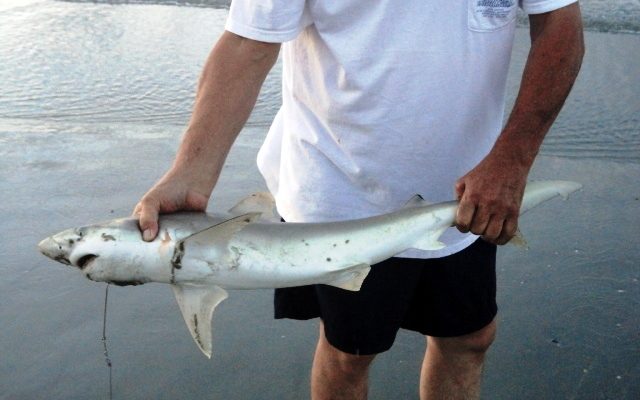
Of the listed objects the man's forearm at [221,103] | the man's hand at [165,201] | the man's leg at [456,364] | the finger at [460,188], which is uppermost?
the man's forearm at [221,103]

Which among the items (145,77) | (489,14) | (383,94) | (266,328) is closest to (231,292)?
(266,328)

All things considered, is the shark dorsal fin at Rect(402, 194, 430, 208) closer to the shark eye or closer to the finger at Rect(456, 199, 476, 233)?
the finger at Rect(456, 199, 476, 233)

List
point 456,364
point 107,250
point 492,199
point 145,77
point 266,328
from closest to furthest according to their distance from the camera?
point 107,250
point 492,199
point 456,364
point 266,328
point 145,77

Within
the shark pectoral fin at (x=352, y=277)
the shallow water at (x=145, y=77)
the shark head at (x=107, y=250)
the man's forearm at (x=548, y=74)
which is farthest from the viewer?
the shallow water at (x=145, y=77)

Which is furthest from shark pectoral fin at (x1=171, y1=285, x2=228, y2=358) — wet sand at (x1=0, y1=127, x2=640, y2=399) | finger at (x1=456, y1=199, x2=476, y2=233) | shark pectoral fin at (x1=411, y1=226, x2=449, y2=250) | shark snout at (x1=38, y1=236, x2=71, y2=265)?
wet sand at (x1=0, y1=127, x2=640, y2=399)

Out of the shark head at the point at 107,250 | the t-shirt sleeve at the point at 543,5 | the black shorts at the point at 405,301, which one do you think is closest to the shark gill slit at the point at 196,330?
the shark head at the point at 107,250

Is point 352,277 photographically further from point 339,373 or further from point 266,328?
point 266,328

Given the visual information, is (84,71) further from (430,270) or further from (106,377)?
(430,270)

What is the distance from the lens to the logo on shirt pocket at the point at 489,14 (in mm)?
2012

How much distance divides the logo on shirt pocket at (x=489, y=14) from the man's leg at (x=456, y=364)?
0.96 m

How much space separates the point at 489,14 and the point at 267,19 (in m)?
0.59

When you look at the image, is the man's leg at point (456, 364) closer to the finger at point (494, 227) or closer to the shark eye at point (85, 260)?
the finger at point (494, 227)

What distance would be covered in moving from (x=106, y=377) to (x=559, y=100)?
1.90 metres

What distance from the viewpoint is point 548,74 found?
6.97ft
